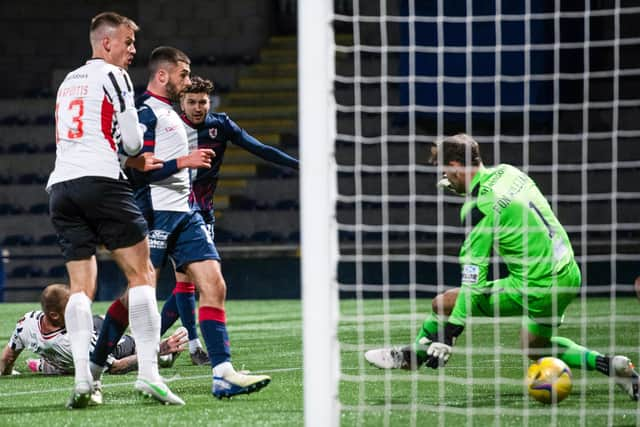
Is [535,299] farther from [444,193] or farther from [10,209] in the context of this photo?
[10,209]

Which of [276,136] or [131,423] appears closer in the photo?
[131,423]

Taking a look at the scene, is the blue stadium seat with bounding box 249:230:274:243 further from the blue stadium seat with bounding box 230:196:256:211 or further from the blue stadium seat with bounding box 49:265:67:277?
the blue stadium seat with bounding box 49:265:67:277

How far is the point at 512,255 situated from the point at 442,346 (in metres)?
0.58

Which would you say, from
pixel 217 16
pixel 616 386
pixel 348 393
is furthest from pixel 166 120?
pixel 217 16

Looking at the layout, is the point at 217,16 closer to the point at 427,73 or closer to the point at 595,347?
the point at 427,73

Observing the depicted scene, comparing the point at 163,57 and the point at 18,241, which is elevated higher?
the point at 163,57

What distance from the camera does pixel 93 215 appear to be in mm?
4977

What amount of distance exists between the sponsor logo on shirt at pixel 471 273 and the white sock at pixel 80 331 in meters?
1.79

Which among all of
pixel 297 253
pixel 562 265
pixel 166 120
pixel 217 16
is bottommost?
pixel 297 253

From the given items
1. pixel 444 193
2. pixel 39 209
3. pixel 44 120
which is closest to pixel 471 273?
pixel 444 193

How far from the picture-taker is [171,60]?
5742mm

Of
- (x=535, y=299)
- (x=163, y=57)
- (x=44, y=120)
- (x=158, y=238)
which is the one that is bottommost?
(x=535, y=299)

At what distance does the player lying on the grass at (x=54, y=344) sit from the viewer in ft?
21.1

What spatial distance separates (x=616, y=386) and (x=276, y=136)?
45.0ft
